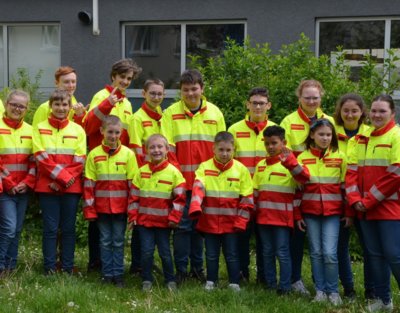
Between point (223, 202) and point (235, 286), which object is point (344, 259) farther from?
point (223, 202)

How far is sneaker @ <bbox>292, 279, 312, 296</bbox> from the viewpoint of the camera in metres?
5.58

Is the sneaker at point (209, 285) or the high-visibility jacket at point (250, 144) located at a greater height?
the high-visibility jacket at point (250, 144)

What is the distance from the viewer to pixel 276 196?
5539mm

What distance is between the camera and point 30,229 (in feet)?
26.3

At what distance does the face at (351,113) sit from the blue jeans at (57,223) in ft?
10.1

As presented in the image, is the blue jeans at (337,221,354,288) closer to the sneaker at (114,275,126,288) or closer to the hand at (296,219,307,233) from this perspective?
the hand at (296,219,307,233)

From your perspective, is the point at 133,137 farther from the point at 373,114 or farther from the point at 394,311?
the point at 394,311

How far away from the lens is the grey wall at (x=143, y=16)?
1060 centimetres


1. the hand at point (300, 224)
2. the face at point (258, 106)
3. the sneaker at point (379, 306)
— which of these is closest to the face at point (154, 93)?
the face at point (258, 106)

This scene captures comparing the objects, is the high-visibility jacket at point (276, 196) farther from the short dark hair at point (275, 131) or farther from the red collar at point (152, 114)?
the red collar at point (152, 114)

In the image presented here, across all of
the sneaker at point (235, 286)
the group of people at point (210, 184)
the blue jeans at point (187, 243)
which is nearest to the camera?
the group of people at point (210, 184)

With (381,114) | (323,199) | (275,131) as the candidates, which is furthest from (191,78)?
(381,114)

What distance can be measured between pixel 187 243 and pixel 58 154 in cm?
175

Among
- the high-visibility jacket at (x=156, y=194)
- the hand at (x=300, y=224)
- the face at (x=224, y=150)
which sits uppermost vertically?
the face at (x=224, y=150)
